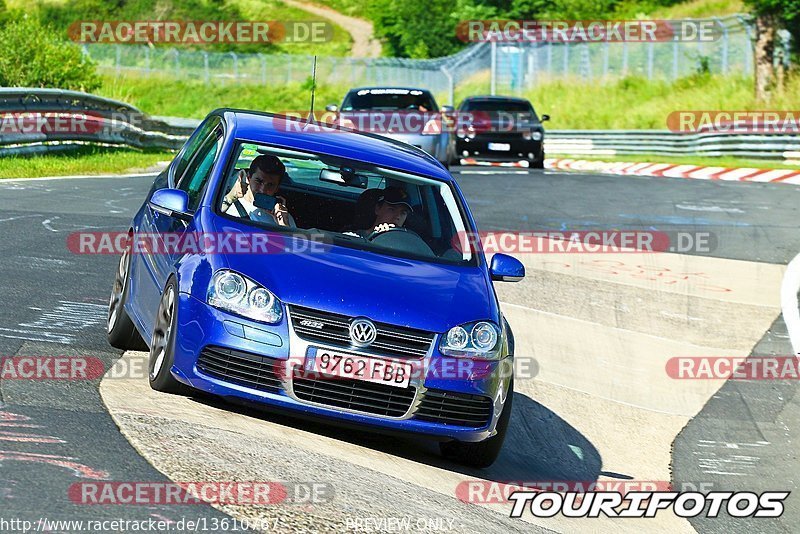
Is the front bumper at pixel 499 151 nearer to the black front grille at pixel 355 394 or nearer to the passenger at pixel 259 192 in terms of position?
the passenger at pixel 259 192

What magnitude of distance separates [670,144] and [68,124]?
1696 centimetres

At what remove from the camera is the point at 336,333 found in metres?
6.37

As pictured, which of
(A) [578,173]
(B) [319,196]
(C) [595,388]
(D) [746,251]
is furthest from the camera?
(A) [578,173]

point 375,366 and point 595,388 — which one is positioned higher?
point 375,366

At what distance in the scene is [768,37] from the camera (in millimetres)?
38500

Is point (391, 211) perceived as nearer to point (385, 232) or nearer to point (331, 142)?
point (385, 232)

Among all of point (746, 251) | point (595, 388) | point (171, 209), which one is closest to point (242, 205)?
point (171, 209)

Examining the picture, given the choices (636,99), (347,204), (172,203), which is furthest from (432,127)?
(636,99)

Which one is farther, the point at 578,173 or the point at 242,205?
the point at 578,173

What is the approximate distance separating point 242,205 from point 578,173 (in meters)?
19.1

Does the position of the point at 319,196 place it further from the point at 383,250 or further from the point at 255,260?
the point at 255,260

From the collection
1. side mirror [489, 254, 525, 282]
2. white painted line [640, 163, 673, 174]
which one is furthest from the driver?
white painted line [640, 163, 673, 174]

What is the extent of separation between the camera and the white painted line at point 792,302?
1112 centimetres

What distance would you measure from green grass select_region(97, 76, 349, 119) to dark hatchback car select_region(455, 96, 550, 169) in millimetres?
23520
